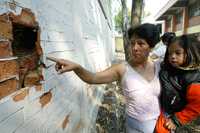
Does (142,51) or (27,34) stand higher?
(27,34)

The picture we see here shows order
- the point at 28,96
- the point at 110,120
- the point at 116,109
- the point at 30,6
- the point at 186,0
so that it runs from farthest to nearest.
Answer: the point at 186,0, the point at 116,109, the point at 110,120, the point at 30,6, the point at 28,96

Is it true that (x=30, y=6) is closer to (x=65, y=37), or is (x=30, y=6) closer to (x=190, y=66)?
(x=65, y=37)

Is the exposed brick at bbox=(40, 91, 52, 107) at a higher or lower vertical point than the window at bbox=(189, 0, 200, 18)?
lower

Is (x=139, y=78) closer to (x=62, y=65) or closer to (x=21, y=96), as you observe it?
(x=62, y=65)

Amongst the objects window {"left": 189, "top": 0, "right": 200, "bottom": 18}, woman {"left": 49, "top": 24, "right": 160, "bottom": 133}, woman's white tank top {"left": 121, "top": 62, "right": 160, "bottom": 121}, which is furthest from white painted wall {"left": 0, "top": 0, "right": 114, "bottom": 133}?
window {"left": 189, "top": 0, "right": 200, "bottom": 18}

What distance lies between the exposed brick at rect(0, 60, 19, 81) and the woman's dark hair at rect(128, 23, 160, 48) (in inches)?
41.3

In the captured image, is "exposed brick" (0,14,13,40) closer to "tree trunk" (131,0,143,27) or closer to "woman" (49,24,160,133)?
"woman" (49,24,160,133)

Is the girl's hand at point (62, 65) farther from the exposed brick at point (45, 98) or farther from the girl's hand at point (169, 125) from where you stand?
the girl's hand at point (169, 125)

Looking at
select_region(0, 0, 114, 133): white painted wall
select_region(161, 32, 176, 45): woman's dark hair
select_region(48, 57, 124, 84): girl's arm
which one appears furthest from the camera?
select_region(161, 32, 176, 45): woman's dark hair

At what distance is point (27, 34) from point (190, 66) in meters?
1.31

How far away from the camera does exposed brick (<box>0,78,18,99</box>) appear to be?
122 centimetres

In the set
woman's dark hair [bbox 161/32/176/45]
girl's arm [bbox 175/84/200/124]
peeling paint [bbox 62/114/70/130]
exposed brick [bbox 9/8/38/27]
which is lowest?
peeling paint [bbox 62/114/70/130]

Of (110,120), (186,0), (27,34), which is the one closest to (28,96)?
(27,34)

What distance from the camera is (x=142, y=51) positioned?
211 cm
